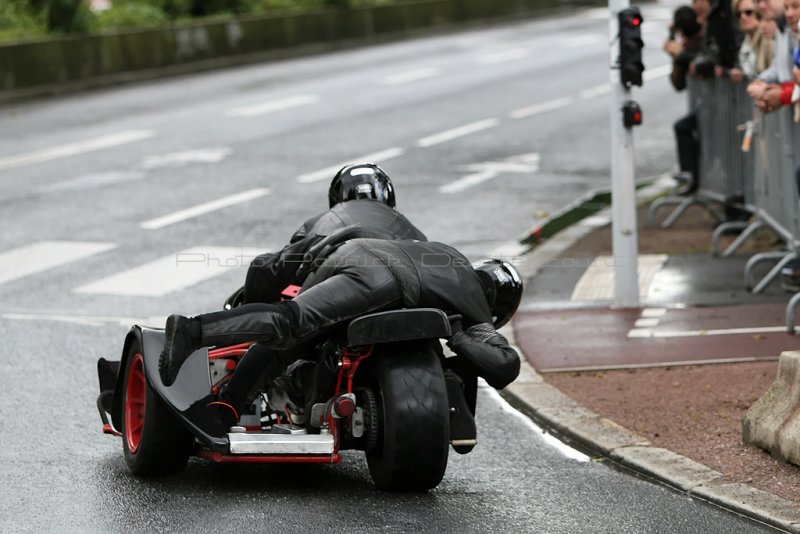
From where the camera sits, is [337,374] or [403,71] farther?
[403,71]

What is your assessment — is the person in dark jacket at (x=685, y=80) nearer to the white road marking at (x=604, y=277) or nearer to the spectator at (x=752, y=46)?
the spectator at (x=752, y=46)

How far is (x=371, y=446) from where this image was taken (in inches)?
279

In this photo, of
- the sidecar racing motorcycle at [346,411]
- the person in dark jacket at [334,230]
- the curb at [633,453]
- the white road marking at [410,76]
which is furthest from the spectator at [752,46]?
the white road marking at [410,76]

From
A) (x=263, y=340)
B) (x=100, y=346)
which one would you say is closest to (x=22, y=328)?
(x=100, y=346)

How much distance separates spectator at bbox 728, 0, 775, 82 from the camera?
13.4 m

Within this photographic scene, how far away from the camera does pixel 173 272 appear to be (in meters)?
13.4

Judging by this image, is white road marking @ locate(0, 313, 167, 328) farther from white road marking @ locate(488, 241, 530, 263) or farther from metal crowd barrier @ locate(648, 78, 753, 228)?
metal crowd barrier @ locate(648, 78, 753, 228)

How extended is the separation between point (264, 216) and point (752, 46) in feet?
16.3

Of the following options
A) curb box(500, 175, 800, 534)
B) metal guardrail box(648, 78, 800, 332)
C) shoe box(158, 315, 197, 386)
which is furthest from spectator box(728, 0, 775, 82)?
shoe box(158, 315, 197, 386)

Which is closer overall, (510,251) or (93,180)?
(510,251)

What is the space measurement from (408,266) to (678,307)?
525 centimetres

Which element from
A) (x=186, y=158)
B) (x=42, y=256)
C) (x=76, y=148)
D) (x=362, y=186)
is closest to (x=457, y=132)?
(x=186, y=158)

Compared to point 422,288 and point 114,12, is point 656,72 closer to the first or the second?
point 114,12

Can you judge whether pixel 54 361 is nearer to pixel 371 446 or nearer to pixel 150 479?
pixel 150 479
